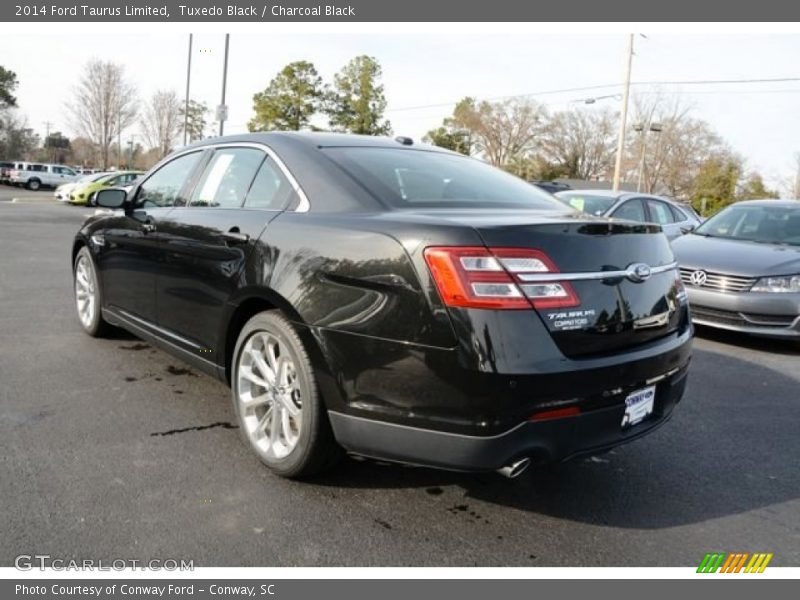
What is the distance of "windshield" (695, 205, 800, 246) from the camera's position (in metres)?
7.09

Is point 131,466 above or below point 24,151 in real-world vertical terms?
below

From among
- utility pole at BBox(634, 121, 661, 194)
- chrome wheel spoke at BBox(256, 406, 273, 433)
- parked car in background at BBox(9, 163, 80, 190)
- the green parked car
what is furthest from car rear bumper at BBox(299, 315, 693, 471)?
parked car in background at BBox(9, 163, 80, 190)

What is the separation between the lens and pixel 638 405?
2775 mm

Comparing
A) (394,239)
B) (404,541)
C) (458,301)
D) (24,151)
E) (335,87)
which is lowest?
(404,541)

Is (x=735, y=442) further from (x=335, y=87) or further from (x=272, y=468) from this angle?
(x=335, y=87)

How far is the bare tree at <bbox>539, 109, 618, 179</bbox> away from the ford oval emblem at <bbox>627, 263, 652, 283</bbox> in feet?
240

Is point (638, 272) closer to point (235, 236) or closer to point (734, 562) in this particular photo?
point (734, 562)

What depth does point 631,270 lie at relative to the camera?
2.72 meters

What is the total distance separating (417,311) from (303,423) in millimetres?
794

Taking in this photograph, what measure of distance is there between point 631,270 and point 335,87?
4878 centimetres

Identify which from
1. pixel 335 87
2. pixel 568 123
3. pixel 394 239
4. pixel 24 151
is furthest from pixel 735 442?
pixel 24 151

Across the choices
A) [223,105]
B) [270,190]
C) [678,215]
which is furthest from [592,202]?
[223,105]

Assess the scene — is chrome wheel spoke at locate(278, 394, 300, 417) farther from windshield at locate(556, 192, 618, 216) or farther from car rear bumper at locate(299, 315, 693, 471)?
windshield at locate(556, 192, 618, 216)

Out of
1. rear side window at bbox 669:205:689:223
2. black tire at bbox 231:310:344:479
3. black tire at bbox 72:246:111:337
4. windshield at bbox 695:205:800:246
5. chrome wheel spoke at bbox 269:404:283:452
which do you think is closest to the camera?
black tire at bbox 231:310:344:479
